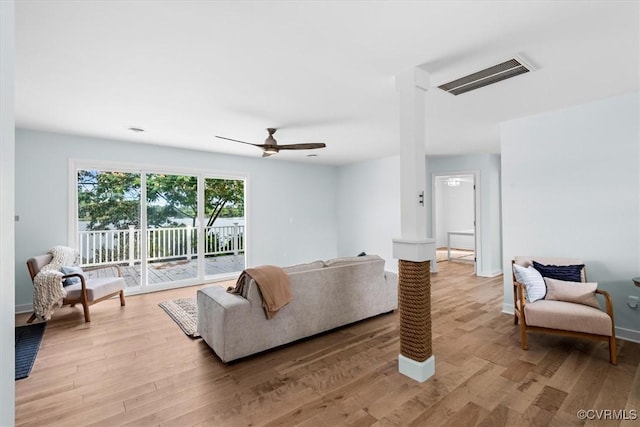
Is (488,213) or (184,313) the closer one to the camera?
(184,313)

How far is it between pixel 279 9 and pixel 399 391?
2.65 meters

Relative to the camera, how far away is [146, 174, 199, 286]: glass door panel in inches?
202

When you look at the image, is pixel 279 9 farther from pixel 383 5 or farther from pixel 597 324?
pixel 597 324

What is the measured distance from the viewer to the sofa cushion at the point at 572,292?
2.75 metres

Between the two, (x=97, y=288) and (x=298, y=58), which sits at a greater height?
(x=298, y=58)

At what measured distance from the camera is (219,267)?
6.28 metres

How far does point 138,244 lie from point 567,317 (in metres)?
5.73

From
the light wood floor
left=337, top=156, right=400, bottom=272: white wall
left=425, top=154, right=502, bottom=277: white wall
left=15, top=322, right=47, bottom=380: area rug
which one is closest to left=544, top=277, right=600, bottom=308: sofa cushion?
the light wood floor

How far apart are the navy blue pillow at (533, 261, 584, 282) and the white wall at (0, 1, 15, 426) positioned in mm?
3914

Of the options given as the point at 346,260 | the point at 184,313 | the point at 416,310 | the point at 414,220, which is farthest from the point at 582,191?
the point at 184,313

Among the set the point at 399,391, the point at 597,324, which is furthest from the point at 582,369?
the point at 399,391

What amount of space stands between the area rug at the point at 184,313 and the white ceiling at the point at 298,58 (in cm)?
247

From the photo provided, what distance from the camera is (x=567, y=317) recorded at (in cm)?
258

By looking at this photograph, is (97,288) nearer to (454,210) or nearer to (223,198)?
(223,198)
